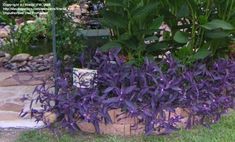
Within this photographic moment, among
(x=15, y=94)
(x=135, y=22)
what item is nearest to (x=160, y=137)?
(x=135, y=22)

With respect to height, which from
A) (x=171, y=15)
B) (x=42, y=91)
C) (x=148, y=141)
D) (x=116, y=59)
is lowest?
(x=148, y=141)

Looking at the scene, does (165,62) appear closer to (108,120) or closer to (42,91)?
(108,120)

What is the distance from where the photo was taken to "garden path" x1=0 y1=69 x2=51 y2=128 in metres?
3.13

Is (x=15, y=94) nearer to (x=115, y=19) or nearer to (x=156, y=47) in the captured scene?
(x=115, y=19)

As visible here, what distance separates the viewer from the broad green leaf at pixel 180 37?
10.3 ft

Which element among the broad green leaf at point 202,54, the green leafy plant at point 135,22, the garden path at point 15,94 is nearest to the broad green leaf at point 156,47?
the green leafy plant at point 135,22

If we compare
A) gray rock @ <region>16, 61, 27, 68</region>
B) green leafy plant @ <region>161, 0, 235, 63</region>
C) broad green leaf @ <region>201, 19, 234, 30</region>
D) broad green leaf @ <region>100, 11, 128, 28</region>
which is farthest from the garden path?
broad green leaf @ <region>201, 19, 234, 30</region>

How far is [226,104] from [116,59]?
803 millimetres

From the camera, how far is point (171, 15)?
3.38 m

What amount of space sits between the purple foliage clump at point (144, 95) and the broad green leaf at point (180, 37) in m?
0.14

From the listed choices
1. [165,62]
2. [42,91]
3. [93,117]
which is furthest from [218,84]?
[42,91]

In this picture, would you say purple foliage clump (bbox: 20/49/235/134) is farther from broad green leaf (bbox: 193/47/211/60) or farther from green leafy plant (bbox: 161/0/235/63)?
green leafy plant (bbox: 161/0/235/63)

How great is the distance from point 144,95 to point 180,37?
51 centimetres

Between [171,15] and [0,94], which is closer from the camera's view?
[171,15]
